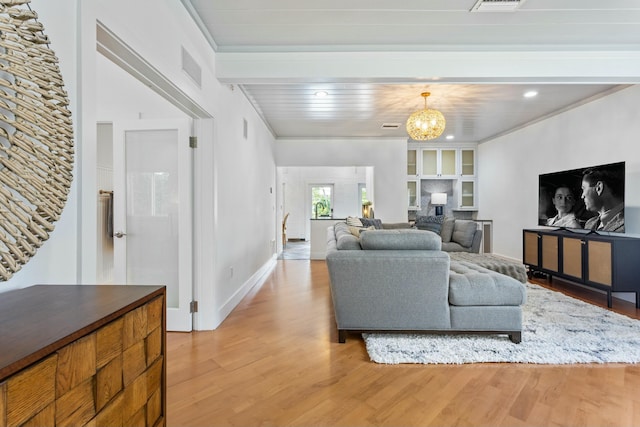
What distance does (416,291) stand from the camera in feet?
8.00

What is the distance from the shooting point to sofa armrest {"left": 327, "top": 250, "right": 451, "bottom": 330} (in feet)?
7.91

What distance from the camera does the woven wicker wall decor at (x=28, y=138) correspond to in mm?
890

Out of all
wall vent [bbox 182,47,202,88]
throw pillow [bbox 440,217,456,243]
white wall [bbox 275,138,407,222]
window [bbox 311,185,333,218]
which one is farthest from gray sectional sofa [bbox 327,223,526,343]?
window [bbox 311,185,333,218]

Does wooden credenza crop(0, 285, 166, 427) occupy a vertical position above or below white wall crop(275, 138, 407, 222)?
below

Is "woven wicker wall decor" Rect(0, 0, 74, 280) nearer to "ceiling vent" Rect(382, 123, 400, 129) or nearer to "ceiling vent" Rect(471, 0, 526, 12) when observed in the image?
Result: "ceiling vent" Rect(471, 0, 526, 12)

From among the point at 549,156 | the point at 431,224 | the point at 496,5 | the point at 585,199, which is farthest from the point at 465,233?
the point at 496,5

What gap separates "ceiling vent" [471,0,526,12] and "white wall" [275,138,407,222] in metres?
4.44

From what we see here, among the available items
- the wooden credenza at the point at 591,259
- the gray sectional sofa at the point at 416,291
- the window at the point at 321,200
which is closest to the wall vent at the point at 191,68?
the gray sectional sofa at the point at 416,291

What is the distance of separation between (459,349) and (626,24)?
2.90 meters

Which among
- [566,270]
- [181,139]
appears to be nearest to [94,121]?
[181,139]

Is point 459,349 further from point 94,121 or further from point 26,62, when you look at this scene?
point 26,62

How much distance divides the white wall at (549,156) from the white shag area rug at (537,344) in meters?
1.63

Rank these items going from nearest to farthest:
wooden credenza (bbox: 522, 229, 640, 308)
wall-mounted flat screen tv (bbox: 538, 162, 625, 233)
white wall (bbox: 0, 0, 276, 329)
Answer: white wall (bbox: 0, 0, 276, 329), wooden credenza (bbox: 522, 229, 640, 308), wall-mounted flat screen tv (bbox: 538, 162, 625, 233)

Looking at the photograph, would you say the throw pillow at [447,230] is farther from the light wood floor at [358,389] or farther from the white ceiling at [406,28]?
the light wood floor at [358,389]
